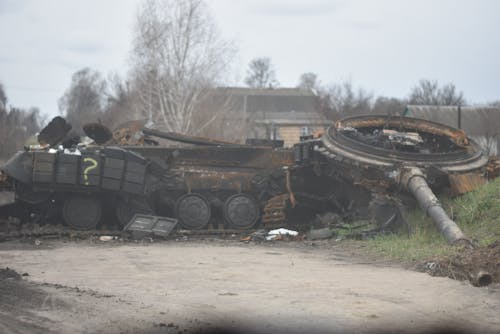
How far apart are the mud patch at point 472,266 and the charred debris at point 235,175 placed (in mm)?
5483

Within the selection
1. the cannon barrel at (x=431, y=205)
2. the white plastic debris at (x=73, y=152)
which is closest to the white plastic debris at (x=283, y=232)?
the cannon barrel at (x=431, y=205)

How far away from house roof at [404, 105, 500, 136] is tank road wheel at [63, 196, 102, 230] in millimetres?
27870

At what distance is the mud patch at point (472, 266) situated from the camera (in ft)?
29.8

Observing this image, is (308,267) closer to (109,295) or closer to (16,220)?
(109,295)

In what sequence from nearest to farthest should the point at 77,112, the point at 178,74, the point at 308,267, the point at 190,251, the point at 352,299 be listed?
the point at 352,299, the point at 308,267, the point at 190,251, the point at 178,74, the point at 77,112

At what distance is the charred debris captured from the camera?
1673 cm

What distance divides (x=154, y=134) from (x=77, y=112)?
91.5m

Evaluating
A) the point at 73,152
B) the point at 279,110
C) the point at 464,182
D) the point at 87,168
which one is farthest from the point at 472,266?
the point at 279,110

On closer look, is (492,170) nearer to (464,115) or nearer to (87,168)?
(87,168)

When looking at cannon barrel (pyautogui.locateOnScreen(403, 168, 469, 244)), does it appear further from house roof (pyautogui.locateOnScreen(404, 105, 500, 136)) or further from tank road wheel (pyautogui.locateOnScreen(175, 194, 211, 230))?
house roof (pyautogui.locateOnScreen(404, 105, 500, 136))

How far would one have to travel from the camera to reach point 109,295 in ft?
27.8

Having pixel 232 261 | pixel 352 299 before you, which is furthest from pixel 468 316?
pixel 232 261

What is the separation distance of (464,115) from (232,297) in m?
46.0

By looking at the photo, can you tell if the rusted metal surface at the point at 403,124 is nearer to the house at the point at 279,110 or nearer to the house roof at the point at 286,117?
the house at the point at 279,110
